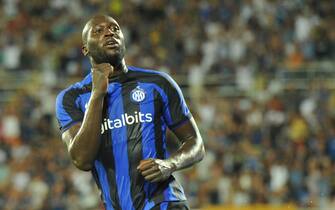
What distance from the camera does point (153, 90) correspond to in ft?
15.9

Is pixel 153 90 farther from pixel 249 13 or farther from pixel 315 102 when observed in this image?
pixel 249 13

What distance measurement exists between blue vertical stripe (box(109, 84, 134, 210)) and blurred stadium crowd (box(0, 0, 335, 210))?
748cm

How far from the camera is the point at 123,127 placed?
4.71m

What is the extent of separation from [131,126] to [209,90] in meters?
10.5

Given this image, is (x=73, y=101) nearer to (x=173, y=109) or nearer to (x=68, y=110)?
(x=68, y=110)

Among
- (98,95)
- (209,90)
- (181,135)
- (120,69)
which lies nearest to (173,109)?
(181,135)

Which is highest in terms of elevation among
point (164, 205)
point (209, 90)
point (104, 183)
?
point (104, 183)

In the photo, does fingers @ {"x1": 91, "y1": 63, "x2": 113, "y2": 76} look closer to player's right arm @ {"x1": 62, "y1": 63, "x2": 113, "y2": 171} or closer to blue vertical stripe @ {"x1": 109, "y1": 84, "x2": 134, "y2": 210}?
player's right arm @ {"x1": 62, "y1": 63, "x2": 113, "y2": 171}

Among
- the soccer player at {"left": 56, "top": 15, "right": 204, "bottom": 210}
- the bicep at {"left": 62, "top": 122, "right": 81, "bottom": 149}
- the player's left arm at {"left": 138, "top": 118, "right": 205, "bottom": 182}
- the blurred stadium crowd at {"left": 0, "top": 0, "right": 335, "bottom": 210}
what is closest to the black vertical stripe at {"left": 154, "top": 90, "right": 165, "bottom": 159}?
the soccer player at {"left": 56, "top": 15, "right": 204, "bottom": 210}

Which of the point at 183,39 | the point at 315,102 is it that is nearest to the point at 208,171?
the point at 315,102

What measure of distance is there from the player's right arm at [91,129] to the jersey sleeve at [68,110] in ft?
0.76

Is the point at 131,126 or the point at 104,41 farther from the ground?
the point at 104,41

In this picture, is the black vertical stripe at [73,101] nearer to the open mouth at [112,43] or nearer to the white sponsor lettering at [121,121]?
the white sponsor lettering at [121,121]

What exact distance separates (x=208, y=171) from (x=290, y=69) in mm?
3006
